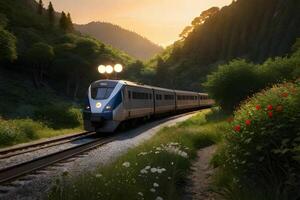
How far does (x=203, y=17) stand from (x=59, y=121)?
15371 cm

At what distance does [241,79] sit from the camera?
3378 cm

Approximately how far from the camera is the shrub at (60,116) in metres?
30.1

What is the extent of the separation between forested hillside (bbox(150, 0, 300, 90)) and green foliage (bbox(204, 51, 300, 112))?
230ft

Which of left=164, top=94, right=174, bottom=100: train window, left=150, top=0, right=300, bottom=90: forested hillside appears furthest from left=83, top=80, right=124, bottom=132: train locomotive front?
left=150, top=0, right=300, bottom=90: forested hillside

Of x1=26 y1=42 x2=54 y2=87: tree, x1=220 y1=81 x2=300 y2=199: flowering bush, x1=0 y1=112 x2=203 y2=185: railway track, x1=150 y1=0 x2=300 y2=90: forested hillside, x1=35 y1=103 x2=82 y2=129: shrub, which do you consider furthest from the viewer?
x1=150 y1=0 x2=300 y2=90: forested hillside

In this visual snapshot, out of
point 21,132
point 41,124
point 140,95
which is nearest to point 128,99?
point 140,95

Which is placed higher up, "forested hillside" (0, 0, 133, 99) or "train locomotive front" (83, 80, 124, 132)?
"forested hillside" (0, 0, 133, 99)

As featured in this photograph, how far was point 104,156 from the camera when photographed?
15648 millimetres

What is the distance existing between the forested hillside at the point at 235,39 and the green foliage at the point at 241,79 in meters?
70.0

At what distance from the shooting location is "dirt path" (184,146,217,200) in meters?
9.83

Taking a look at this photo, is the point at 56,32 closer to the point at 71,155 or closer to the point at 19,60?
the point at 19,60

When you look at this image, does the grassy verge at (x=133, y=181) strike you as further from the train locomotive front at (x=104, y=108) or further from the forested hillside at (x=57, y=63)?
the forested hillside at (x=57, y=63)

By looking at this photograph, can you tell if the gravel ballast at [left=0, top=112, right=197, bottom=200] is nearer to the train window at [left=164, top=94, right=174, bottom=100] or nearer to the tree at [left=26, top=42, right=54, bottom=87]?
the train window at [left=164, top=94, right=174, bottom=100]

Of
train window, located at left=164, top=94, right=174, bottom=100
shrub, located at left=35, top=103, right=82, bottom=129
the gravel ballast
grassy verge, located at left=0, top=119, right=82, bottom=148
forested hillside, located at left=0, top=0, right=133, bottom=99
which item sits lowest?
the gravel ballast
